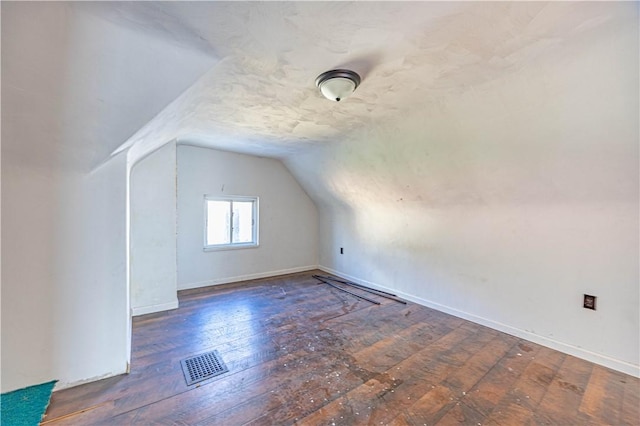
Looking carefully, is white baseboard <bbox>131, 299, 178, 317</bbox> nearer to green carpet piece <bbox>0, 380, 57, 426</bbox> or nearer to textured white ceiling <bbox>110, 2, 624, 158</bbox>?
green carpet piece <bbox>0, 380, 57, 426</bbox>

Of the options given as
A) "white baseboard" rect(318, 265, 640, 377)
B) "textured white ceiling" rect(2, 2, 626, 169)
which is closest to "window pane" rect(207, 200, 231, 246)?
"textured white ceiling" rect(2, 2, 626, 169)

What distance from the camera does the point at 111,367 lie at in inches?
77.7

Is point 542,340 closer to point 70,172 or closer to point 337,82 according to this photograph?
point 337,82

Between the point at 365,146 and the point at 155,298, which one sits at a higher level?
the point at 365,146

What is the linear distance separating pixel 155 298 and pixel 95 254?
1.52 m

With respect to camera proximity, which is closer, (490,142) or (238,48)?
(238,48)

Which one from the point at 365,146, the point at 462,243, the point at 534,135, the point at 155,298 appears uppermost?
the point at 365,146

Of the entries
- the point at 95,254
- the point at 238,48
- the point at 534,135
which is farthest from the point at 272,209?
the point at 534,135

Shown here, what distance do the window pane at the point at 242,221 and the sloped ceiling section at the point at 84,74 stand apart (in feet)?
9.64

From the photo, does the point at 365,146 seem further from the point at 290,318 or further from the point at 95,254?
the point at 95,254

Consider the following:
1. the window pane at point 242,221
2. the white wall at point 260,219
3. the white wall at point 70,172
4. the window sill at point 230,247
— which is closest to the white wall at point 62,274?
the white wall at point 70,172

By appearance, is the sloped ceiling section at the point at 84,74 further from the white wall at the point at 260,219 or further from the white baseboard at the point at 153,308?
the white wall at the point at 260,219

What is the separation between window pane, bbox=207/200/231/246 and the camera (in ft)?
14.4

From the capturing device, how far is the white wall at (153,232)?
3.05m
